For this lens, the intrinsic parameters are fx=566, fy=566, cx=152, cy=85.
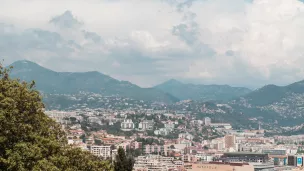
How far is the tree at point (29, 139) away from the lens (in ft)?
61.4

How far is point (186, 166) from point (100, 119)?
244ft

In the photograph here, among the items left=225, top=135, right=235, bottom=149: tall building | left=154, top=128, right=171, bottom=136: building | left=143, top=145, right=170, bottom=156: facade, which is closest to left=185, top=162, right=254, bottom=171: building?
left=143, top=145, right=170, bottom=156: facade

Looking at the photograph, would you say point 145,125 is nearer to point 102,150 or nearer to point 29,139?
point 102,150

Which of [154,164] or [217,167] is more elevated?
[154,164]

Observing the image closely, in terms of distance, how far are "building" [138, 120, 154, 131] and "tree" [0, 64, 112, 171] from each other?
→ 144m

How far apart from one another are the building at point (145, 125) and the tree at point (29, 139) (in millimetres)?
144079

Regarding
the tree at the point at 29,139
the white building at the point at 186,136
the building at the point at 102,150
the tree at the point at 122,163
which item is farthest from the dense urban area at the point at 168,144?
the tree at the point at 29,139

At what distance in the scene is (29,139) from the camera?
19.9 m

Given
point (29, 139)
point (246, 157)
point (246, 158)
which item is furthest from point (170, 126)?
point (29, 139)

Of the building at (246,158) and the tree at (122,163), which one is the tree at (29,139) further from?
the building at (246,158)

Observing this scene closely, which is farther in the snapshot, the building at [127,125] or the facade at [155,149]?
the building at [127,125]

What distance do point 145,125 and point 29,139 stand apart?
14997 cm

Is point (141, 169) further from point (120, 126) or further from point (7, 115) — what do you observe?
point (120, 126)

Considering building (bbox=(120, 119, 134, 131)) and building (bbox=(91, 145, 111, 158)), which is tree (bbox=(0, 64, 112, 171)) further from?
building (bbox=(120, 119, 134, 131))
